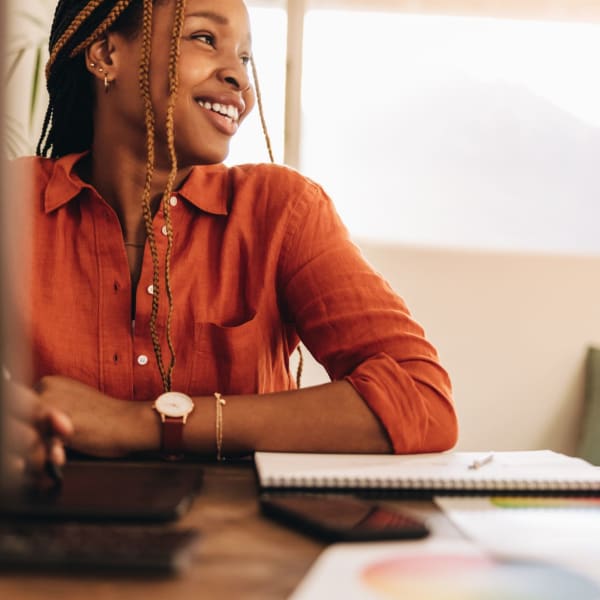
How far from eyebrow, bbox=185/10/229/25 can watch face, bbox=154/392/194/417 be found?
761mm

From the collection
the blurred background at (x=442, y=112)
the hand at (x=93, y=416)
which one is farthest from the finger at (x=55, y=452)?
the blurred background at (x=442, y=112)

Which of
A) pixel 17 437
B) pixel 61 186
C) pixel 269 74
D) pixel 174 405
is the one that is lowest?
pixel 174 405

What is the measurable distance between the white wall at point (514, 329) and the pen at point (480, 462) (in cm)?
139

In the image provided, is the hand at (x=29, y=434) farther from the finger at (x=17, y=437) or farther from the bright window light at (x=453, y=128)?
the bright window light at (x=453, y=128)

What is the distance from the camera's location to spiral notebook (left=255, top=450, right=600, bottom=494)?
806 millimetres

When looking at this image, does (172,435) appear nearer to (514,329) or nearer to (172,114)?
(172,114)

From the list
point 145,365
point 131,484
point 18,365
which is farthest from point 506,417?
point 18,365

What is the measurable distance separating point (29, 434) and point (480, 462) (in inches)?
20.1

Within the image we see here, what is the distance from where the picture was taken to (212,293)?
145 cm

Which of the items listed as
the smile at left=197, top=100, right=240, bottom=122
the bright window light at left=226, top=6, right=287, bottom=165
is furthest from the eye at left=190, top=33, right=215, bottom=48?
the bright window light at left=226, top=6, right=287, bottom=165

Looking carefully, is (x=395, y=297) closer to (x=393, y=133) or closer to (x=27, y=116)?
(x=393, y=133)

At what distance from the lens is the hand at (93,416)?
103cm

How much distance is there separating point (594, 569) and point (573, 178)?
230 centimetres

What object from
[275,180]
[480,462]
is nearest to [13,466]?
[480,462]
